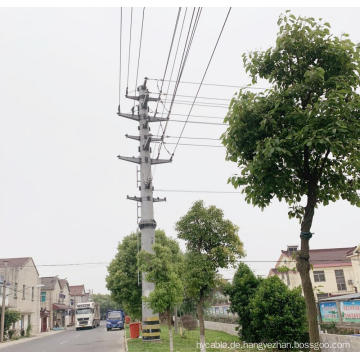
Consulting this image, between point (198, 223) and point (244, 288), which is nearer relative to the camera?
point (198, 223)

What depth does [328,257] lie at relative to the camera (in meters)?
46.2

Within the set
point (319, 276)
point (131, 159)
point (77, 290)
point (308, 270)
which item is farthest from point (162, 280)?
point (77, 290)

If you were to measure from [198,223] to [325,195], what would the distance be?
10.8m

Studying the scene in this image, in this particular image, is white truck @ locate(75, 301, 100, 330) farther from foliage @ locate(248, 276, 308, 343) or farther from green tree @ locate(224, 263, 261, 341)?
foliage @ locate(248, 276, 308, 343)

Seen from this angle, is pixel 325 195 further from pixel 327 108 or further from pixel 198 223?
pixel 198 223

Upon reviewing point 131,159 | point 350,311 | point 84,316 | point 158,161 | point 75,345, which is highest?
point 131,159

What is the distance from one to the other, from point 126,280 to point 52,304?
36.7m

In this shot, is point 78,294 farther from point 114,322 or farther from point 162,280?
point 162,280

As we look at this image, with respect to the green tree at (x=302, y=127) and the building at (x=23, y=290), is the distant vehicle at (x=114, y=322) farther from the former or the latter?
the green tree at (x=302, y=127)

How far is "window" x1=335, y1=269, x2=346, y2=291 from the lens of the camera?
4359cm

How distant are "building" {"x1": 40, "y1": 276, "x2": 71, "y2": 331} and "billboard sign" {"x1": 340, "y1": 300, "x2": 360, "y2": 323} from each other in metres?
47.7

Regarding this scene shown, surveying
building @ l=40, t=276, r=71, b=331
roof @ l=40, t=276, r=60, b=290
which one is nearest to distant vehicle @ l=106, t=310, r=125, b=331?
building @ l=40, t=276, r=71, b=331

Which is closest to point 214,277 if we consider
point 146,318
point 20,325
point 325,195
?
point 146,318

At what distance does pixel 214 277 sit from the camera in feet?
55.3
